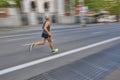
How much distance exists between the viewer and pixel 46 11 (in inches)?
Answer: 2379

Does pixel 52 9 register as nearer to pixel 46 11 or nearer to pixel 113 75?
pixel 46 11

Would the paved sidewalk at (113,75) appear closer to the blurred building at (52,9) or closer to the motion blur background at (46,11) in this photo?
the motion blur background at (46,11)

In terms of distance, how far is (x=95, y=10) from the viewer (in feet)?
242

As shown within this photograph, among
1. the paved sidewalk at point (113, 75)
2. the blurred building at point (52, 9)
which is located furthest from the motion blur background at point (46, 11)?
the paved sidewalk at point (113, 75)

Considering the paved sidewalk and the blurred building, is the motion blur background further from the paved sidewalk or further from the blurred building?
the paved sidewalk

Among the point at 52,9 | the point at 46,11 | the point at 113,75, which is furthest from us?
the point at 46,11

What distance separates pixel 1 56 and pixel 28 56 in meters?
1.11

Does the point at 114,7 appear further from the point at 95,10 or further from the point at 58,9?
the point at 58,9

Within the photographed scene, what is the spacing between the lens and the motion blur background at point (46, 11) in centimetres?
3675

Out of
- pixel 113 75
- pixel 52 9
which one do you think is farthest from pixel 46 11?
pixel 113 75

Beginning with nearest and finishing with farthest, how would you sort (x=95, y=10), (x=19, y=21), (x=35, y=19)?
1. (x=19, y=21)
2. (x=35, y=19)
3. (x=95, y=10)

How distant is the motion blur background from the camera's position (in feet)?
121

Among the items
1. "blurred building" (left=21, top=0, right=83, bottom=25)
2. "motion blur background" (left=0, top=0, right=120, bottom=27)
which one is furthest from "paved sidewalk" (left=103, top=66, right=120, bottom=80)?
"blurred building" (left=21, top=0, right=83, bottom=25)

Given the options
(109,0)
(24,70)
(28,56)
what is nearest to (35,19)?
(28,56)
